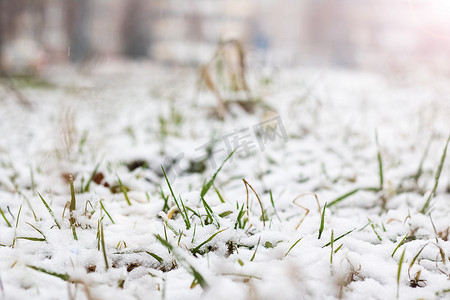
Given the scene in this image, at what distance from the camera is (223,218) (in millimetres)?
906

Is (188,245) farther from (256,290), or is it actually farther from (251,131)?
(251,131)

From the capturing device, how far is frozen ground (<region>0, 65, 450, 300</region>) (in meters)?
0.70

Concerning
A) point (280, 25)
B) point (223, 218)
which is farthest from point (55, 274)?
point (280, 25)

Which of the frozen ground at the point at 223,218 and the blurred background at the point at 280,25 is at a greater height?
the blurred background at the point at 280,25

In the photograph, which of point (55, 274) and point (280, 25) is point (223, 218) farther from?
point (280, 25)

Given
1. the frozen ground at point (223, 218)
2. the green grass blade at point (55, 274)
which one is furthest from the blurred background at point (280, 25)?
the green grass blade at point (55, 274)

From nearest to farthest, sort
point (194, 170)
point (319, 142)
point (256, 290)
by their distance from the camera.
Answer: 1. point (256, 290)
2. point (194, 170)
3. point (319, 142)

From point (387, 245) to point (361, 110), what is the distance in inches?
91.0

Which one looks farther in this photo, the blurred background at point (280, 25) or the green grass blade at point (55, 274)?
the blurred background at point (280, 25)

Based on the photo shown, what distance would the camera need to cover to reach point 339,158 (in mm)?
1646

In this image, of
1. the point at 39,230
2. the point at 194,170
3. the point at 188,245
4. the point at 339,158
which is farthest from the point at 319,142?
the point at 39,230

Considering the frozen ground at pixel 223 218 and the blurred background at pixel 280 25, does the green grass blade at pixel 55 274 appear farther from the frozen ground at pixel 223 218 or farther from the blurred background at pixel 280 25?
the blurred background at pixel 280 25

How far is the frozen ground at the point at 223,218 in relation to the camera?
0.70 m

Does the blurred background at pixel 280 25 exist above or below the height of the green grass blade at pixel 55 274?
above
